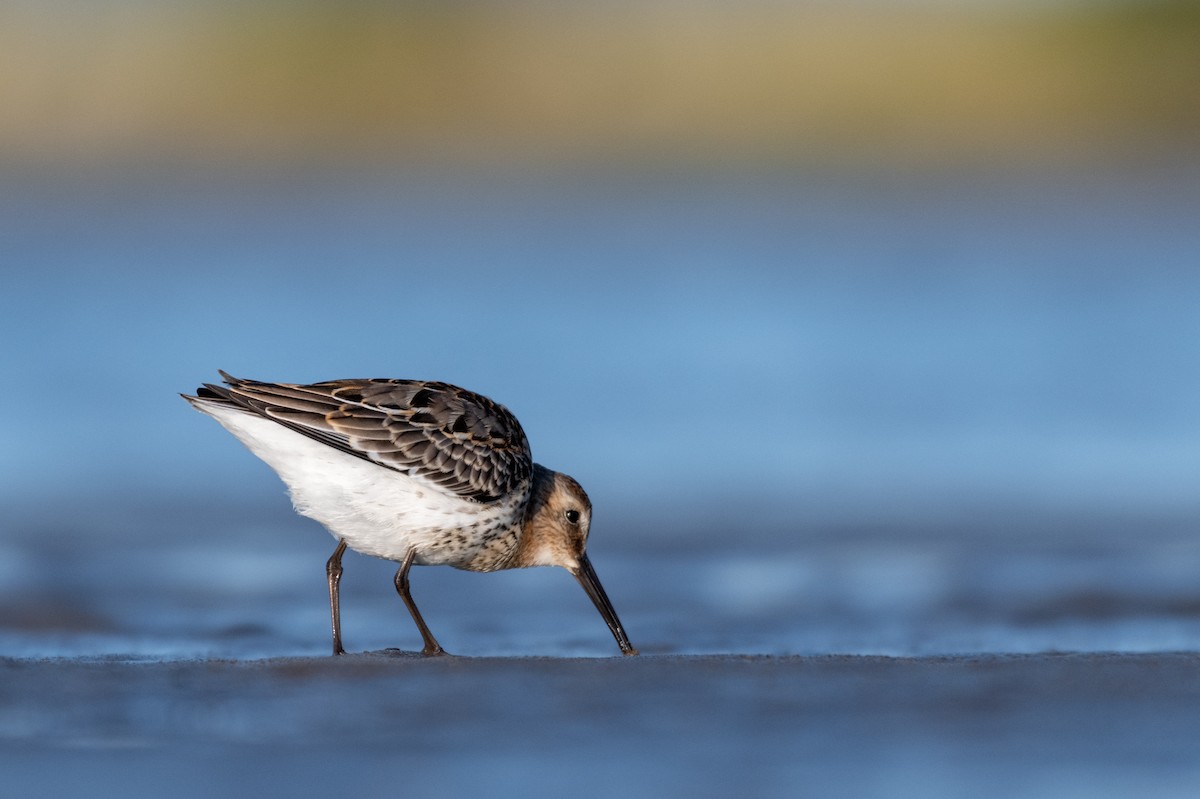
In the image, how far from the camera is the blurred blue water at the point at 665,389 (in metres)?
8.64

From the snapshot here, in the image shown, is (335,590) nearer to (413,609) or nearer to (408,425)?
(413,609)

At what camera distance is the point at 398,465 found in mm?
7652

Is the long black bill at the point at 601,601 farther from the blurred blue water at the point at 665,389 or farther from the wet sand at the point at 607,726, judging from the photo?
the wet sand at the point at 607,726

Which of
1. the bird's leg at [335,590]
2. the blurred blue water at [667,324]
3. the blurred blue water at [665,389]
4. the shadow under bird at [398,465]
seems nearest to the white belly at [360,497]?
the shadow under bird at [398,465]

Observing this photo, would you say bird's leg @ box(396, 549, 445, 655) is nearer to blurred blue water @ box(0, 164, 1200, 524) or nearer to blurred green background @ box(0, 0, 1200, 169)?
blurred blue water @ box(0, 164, 1200, 524)

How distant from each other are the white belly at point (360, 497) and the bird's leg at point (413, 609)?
0.05 metres

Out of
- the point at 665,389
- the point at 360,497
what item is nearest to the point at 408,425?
the point at 360,497

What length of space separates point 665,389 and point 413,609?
6.69 metres

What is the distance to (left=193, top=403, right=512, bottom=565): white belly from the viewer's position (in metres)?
7.52

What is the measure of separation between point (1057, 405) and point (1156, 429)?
1146 mm

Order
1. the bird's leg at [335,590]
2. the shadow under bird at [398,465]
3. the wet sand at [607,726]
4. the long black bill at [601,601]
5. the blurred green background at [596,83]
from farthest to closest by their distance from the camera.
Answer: the blurred green background at [596,83] < the long black bill at [601,601] < the shadow under bird at [398,465] < the bird's leg at [335,590] < the wet sand at [607,726]

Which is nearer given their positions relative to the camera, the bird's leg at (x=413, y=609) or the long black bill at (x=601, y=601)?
the bird's leg at (x=413, y=609)

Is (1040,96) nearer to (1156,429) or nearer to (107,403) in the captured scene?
(1156,429)

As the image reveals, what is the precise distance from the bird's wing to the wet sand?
1054mm
